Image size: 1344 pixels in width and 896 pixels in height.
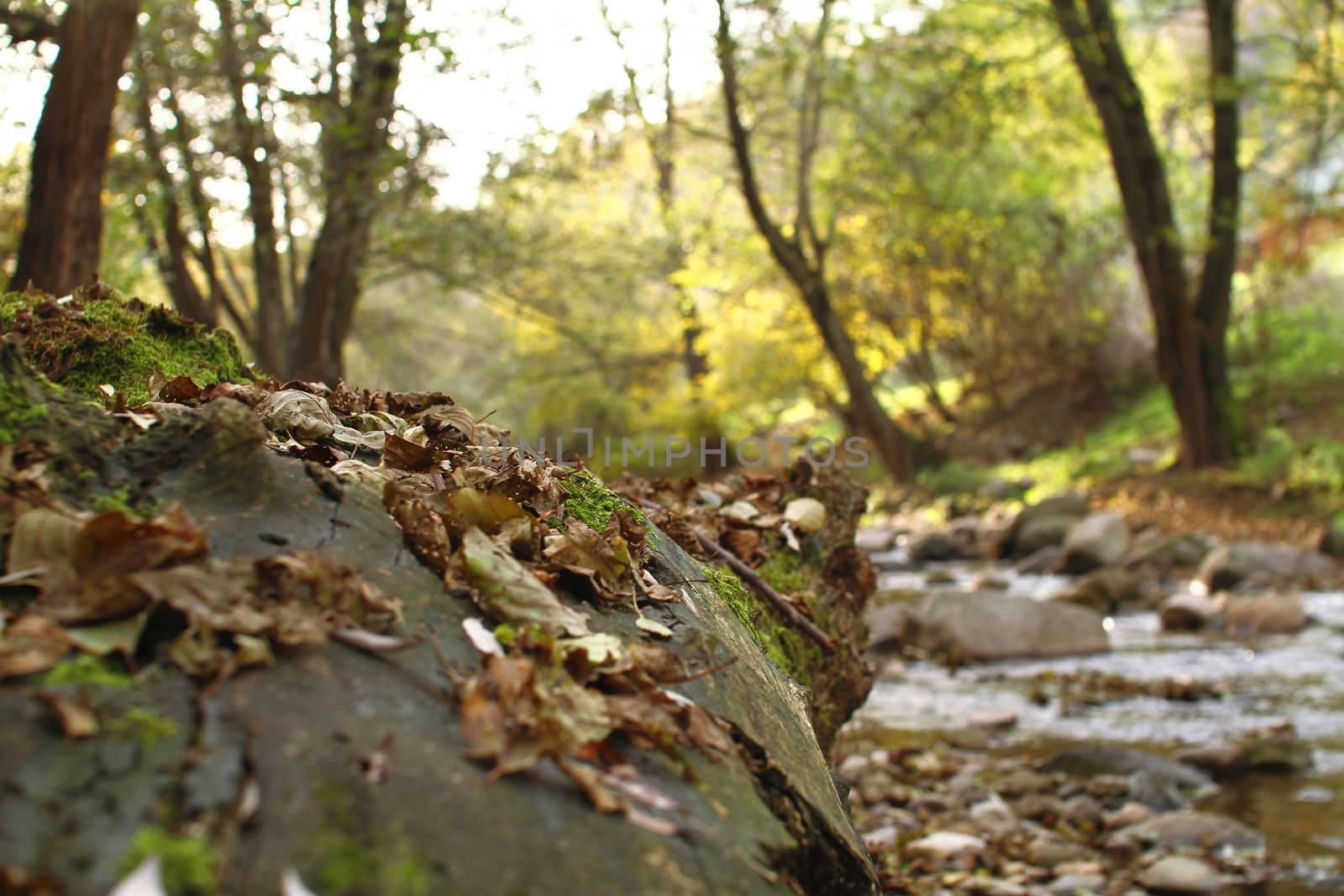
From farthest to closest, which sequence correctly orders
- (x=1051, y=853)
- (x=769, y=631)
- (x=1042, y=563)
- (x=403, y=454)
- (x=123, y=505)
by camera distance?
1. (x=1042, y=563)
2. (x=1051, y=853)
3. (x=769, y=631)
4. (x=403, y=454)
5. (x=123, y=505)

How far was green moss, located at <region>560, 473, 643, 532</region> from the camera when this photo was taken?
6.63ft

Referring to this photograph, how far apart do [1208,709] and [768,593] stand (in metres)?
4.81

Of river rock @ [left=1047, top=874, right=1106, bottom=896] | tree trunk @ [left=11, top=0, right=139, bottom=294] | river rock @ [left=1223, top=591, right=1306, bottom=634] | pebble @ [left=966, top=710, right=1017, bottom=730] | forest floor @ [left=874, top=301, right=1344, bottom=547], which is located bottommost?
pebble @ [left=966, top=710, right=1017, bottom=730]

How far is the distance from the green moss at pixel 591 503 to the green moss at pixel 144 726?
944 mm

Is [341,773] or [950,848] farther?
[950,848]

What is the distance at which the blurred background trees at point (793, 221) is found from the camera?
9.72 meters

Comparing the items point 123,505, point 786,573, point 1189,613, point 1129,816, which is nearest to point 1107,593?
point 1189,613

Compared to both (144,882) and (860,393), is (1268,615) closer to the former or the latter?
(144,882)

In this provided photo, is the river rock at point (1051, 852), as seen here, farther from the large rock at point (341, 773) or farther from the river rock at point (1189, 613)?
the river rock at point (1189, 613)

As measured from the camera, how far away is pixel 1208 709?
6.37 m

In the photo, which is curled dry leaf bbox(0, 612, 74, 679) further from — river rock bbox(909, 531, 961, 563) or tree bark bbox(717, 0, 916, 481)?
river rock bbox(909, 531, 961, 563)

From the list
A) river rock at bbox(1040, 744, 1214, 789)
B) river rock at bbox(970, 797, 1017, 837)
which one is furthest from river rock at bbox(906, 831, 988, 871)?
river rock at bbox(1040, 744, 1214, 789)

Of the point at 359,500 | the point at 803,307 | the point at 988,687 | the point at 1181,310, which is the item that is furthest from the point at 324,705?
the point at 803,307

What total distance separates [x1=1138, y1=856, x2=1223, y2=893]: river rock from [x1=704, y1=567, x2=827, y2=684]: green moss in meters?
1.85
